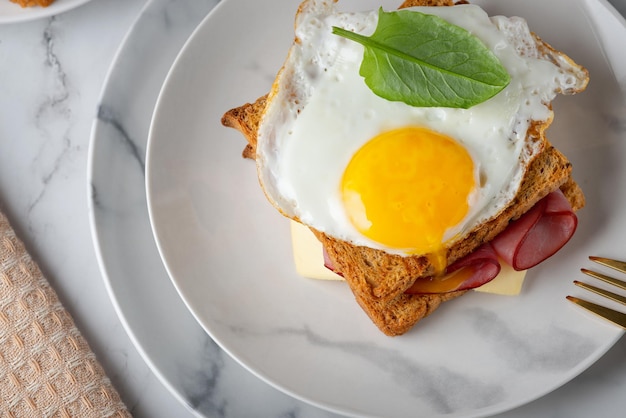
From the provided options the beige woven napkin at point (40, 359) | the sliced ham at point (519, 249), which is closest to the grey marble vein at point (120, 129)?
the beige woven napkin at point (40, 359)

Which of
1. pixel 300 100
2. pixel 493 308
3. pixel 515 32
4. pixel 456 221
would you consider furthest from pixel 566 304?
pixel 300 100

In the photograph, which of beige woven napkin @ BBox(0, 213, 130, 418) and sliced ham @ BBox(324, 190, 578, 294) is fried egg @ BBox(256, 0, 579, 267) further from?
beige woven napkin @ BBox(0, 213, 130, 418)

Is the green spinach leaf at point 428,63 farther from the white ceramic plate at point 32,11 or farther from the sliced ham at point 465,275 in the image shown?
the white ceramic plate at point 32,11

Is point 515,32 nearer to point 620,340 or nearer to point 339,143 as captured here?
point 339,143

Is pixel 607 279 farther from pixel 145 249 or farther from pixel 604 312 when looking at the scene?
pixel 145 249

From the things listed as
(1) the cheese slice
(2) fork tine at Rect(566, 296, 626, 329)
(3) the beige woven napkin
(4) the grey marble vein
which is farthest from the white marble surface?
(2) fork tine at Rect(566, 296, 626, 329)
